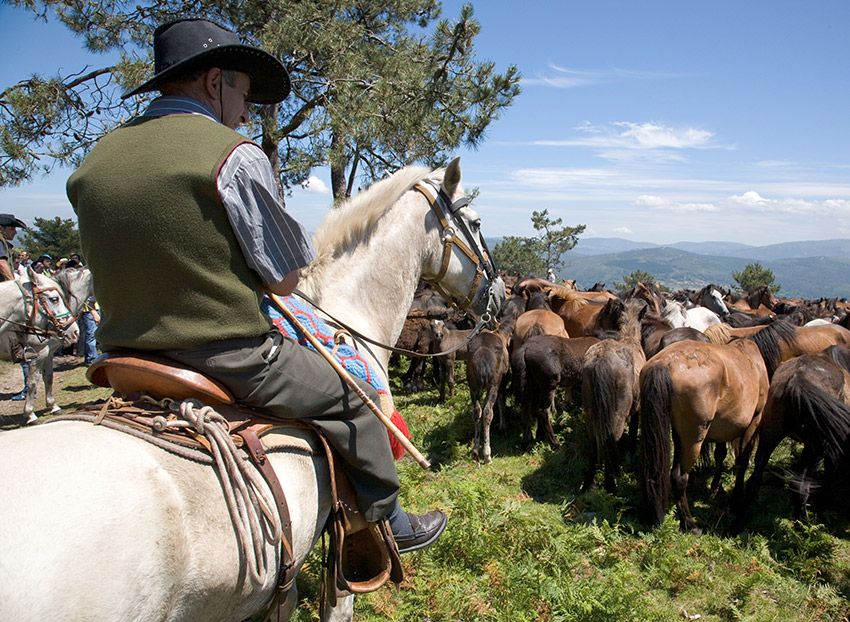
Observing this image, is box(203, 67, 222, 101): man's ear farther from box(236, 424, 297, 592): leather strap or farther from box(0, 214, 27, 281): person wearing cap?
box(0, 214, 27, 281): person wearing cap

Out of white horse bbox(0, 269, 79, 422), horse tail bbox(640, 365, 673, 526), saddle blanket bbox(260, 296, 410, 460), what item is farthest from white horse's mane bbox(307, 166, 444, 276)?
white horse bbox(0, 269, 79, 422)

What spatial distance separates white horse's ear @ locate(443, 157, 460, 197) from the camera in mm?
2773

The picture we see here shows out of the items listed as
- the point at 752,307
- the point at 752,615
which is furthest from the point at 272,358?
the point at 752,307

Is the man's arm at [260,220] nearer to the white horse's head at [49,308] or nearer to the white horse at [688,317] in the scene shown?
the white horse's head at [49,308]

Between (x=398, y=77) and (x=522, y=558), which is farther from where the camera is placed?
(x=398, y=77)

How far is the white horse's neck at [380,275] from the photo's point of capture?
2609 millimetres

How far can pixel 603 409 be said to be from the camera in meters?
5.75

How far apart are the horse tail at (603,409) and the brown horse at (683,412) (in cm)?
49

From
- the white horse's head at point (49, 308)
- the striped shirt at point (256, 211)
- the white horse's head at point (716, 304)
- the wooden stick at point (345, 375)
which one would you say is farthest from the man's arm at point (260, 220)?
the white horse's head at point (716, 304)

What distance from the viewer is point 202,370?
1.69 meters

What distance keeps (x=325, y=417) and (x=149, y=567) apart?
29.9 inches

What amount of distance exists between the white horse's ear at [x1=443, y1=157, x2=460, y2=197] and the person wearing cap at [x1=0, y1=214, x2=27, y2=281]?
8.10 m

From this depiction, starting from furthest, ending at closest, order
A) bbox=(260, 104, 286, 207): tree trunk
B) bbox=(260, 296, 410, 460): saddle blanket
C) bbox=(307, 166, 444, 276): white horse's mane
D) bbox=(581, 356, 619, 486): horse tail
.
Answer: bbox=(260, 104, 286, 207): tree trunk → bbox=(581, 356, 619, 486): horse tail → bbox=(307, 166, 444, 276): white horse's mane → bbox=(260, 296, 410, 460): saddle blanket

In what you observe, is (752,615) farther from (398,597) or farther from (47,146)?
(47,146)
